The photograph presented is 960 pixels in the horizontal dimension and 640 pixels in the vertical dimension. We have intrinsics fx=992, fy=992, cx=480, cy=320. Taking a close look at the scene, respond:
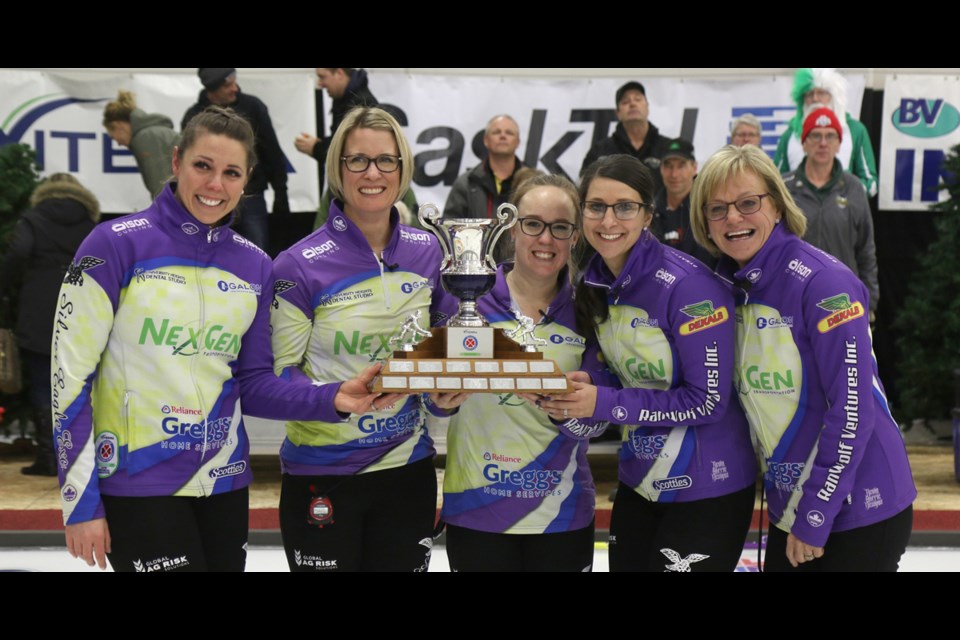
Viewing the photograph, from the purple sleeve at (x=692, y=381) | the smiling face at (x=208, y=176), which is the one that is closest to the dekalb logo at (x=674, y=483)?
the purple sleeve at (x=692, y=381)

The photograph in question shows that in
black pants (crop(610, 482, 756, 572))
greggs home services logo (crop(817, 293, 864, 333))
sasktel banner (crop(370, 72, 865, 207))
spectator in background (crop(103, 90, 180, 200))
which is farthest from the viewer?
sasktel banner (crop(370, 72, 865, 207))

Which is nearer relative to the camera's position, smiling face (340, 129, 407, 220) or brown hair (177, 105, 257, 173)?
brown hair (177, 105, 257, 173)

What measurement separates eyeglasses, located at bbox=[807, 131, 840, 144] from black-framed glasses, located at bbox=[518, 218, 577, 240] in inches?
142

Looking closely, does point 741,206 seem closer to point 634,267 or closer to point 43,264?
point 634,267

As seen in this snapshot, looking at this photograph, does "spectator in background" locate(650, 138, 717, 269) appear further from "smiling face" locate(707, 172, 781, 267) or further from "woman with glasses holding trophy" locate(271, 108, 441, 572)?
"woman with glasses holding trophy" locate(271, 108, 441, 572)

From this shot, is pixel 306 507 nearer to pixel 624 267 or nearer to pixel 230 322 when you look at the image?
pixel 230 322

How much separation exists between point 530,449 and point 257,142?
4.06 m

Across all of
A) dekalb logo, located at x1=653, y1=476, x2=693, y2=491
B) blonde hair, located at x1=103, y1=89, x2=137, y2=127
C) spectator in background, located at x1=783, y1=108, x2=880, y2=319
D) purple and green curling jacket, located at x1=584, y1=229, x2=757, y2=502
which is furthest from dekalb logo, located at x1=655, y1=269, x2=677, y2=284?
blonde hair, located at x1=103, y1=89, x2=137, y2=127

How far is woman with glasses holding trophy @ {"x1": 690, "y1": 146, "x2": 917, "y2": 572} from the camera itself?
8.82 ft

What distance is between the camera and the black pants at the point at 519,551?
9.62ft

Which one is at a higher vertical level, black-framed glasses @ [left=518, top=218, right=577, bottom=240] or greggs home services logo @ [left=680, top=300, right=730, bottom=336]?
black-framed glasses @ [left=518, top=218, right=577, bottom=240]

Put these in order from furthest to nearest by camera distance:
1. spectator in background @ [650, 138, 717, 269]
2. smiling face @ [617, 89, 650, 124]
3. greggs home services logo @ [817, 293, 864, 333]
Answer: smiling face @ [617, 89, 650, 124]
spectator in background @ [650, 138, 717, 269]
greggs home services logo @ [817, 293, 864, 333]

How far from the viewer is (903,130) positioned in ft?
23.9

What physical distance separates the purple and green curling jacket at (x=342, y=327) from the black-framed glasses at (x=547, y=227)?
14.8 inches
